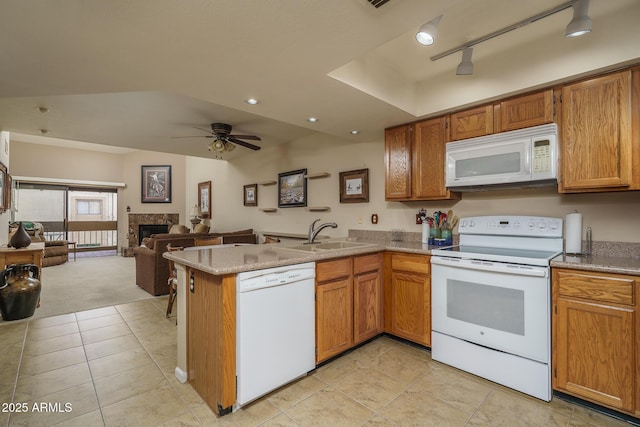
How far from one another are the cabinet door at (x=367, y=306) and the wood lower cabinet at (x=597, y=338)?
1.31 meters

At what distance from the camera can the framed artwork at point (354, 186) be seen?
3684mm

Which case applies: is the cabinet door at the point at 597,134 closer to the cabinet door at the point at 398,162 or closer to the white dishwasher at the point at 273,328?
the cabinet door at the point at 398,162

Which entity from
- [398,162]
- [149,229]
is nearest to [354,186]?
[398,162]

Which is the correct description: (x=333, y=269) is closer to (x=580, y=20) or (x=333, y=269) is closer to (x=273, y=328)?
(x=273, y=328)

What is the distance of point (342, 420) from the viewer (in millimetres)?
1731

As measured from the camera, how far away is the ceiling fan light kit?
5.57 feet

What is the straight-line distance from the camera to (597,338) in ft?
5.82

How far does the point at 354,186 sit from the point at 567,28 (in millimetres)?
2423

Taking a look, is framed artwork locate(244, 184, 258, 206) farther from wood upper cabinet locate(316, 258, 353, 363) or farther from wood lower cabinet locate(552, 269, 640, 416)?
wood lower cabinet locate(552, 269, 640, 416)

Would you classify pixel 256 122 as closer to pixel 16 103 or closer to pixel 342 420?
pixel 16 103

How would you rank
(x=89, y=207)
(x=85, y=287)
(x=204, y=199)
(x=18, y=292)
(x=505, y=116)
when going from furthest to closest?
Answer: (x=89, y=207), (x=204, y=199), (x=85, y=287), (x=18, y=292), (x=505, y=116)

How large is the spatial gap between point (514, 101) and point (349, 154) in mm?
1945

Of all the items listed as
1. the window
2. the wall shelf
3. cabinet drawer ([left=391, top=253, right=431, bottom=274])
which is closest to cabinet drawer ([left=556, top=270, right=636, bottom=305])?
cabinet drawer ([left=391, top=253, right=431, bottom=274])

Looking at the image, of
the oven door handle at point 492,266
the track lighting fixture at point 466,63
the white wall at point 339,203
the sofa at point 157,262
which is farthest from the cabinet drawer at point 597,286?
the sofa at point 157,262
